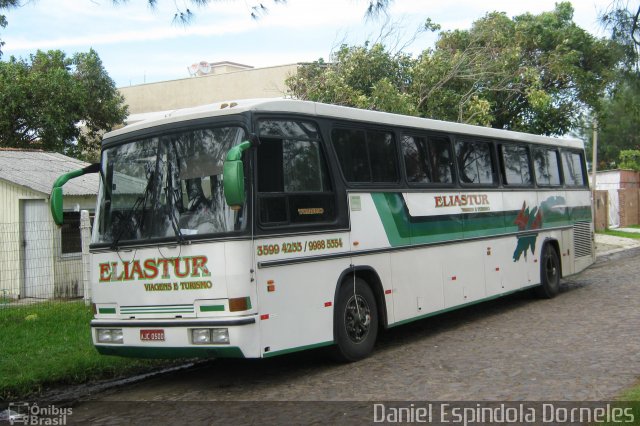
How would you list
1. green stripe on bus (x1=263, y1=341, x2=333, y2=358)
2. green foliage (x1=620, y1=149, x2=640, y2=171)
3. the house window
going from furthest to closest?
green foliage (x1=620, y1=149, x2=640, y2=171)
the house window
green stripe on bus (x1=263, y1=341, x2=333, y2=358)

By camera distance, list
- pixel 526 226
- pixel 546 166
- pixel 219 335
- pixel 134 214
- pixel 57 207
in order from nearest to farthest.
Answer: pixel 219 335, pixel 134 214, pixel 57 207, pixel 526 226, pixel 546 166

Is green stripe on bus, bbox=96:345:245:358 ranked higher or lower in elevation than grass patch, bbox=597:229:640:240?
lower

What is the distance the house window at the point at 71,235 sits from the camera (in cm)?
1684

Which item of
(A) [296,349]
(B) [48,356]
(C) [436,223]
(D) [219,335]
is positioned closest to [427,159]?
(C) [436,223]

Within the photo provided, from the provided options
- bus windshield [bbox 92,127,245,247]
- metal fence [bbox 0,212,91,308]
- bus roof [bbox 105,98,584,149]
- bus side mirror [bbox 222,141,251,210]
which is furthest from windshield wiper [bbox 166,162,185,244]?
metal fence [bbox 0,212,91,308]

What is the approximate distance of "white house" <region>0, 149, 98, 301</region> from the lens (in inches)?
604

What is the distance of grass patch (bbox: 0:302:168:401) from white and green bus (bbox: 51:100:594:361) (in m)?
0.77

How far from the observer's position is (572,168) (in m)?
16.0

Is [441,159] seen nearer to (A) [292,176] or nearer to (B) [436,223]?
(B) [436,223]

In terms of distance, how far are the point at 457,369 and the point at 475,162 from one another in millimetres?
4768

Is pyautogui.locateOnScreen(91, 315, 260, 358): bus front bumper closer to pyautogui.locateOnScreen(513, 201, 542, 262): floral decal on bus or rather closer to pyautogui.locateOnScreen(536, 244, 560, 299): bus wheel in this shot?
pyautogui.locateOnScreen(513, 201, 542, 262): floral decal on bus

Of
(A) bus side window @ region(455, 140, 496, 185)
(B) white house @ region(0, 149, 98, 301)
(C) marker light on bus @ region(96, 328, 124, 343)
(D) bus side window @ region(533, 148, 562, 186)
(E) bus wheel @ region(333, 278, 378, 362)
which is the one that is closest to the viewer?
(C) marker light on bus @ region(96, 328, 124, 343)

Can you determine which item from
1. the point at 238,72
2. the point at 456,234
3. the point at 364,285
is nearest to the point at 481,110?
the point at 456,234

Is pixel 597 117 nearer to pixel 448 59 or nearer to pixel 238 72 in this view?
pixel 448 59
